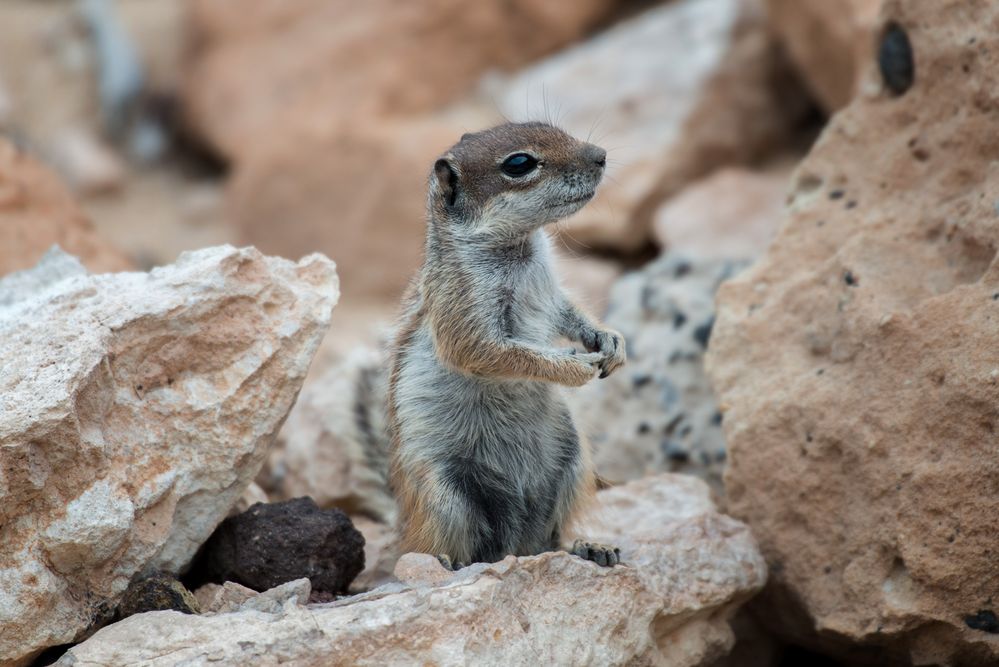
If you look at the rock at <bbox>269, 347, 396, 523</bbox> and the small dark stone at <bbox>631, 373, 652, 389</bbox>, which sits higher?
the small dark stone at <bbox>631, 373, 652, 389</bbox>

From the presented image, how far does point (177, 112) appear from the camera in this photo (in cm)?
1416

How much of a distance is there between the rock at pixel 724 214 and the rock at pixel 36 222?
3.72m

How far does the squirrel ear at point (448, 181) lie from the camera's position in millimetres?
5637

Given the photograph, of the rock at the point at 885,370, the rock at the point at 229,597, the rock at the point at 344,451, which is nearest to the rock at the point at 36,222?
the rock at the point at 344,451

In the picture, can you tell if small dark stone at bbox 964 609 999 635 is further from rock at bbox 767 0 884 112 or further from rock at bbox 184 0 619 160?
rock at bbox 184 0 619 160

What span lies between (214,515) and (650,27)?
801 centimetres

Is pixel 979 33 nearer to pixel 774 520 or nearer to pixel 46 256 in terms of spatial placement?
pixel 774 520

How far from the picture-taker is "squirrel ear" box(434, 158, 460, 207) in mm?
5637

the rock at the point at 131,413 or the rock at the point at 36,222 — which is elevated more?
the rock at the point at 36,222

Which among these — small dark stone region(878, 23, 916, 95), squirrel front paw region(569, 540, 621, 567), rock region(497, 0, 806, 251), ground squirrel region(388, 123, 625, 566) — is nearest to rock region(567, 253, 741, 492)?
ground squirrel region(388, 123, 625, 566)

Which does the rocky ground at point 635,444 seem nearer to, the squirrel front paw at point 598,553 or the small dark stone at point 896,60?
the small dark stone at point 896,60

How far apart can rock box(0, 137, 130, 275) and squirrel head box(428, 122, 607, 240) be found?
7.34 feet

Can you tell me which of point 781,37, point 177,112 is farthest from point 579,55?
point 177,112

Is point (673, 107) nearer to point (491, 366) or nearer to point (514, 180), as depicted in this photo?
point (514, 180)
